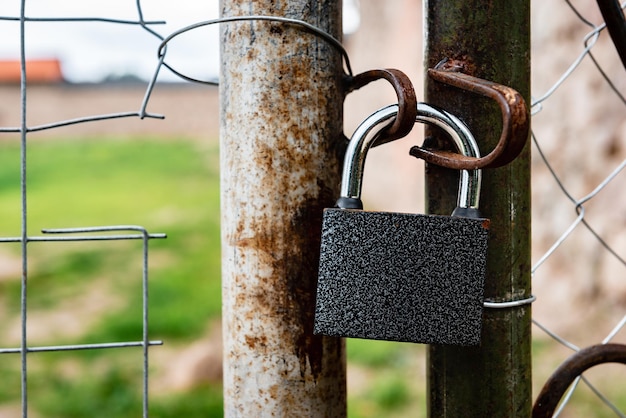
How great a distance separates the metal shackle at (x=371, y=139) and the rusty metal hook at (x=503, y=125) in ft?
0.05

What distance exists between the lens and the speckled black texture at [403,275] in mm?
497

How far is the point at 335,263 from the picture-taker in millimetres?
500

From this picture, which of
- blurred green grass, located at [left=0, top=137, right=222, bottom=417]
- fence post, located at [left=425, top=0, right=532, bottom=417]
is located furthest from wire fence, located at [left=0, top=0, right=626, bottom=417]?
fence post, located at [left=425, top=0, right=532, bottom=417]

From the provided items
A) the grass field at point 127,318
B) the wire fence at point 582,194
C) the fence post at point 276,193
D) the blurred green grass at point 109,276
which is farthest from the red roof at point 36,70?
the fence post at point 276,193

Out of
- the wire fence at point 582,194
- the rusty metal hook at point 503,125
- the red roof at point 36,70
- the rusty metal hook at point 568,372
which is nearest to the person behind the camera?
the rusty metal hook at point 503,125

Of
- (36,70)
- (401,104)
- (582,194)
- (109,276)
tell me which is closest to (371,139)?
(401,104)

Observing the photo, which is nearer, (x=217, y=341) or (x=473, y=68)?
(x=473, y=68)

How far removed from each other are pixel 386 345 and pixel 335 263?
293cm

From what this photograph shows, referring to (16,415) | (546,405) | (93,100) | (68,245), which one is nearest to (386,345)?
(16,415)

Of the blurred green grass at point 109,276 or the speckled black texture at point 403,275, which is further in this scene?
the blurred green grass at point 109,276

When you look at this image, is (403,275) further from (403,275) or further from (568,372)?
(568,372)

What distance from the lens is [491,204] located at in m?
0.54

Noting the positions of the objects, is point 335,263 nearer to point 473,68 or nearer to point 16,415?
point 473,68

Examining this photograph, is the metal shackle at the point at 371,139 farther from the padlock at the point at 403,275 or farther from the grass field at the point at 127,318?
the grass field at the point at 127,318
